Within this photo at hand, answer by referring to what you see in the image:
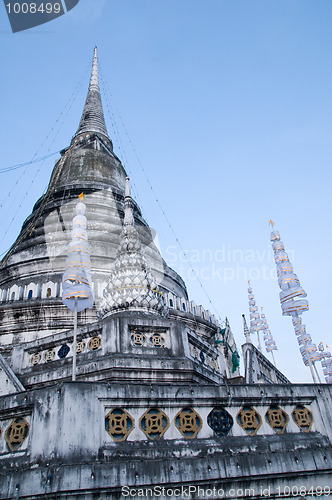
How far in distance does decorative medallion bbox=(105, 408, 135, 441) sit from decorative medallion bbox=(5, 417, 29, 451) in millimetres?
1161

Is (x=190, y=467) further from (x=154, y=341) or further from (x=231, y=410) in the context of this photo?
(x=154, y=341)

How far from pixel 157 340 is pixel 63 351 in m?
2.70

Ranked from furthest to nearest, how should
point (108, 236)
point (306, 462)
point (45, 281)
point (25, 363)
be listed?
point (108, 236), point (45, 281), point (25, 363), point (306, 462)

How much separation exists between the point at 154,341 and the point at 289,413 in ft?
13.8

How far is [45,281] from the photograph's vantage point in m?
19.1

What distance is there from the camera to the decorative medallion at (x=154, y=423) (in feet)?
A: 18.8

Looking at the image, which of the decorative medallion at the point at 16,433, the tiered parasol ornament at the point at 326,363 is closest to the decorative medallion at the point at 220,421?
the decorative medallion at the point at 16,433

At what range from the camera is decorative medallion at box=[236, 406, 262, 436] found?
243 inches

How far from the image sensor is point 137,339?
32.5 feet

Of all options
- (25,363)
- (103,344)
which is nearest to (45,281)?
(25,363)

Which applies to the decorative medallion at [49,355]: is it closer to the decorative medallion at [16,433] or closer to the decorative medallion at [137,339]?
the decorative medallion at [137,339]

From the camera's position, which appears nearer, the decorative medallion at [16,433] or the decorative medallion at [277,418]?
the decorative medallion at [16,433]

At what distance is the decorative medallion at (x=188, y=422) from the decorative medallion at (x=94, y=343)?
14.8 feet

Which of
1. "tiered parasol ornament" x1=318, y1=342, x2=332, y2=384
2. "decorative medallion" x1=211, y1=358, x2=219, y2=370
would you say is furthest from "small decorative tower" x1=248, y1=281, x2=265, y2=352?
"decorative medallion" x1=211, y1=358, x2=219, y2=370
